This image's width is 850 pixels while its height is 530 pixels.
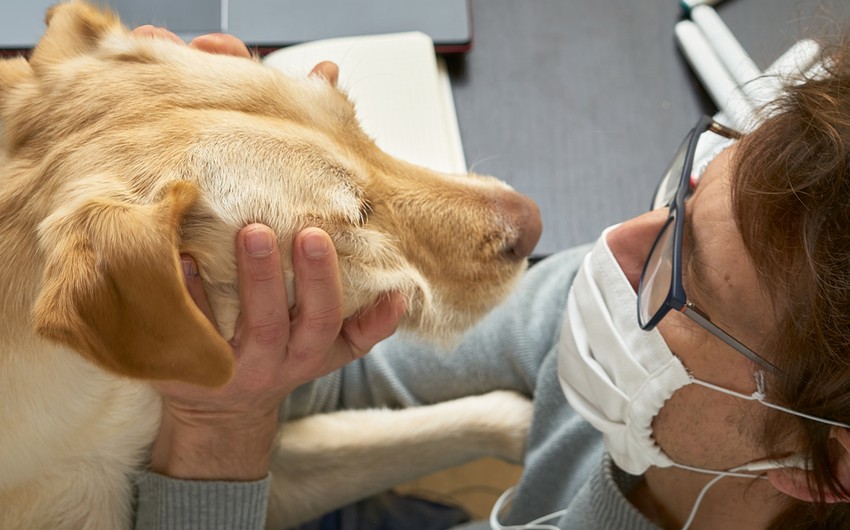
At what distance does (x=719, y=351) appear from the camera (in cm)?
95

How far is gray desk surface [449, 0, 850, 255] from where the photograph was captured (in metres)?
1.46

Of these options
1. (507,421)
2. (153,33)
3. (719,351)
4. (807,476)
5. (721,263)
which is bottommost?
(507,421)

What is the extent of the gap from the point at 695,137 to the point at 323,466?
796mm

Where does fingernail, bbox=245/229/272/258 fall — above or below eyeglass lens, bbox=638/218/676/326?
above

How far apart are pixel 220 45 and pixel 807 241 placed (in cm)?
78

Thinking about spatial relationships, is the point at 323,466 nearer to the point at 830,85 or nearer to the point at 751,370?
the point at 751,370

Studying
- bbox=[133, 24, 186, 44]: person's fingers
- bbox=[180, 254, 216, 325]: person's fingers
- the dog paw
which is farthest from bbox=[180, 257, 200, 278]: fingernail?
the dog paw

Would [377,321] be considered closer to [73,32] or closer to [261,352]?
[261,352]

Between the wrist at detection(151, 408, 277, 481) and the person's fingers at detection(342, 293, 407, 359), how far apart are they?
22cm

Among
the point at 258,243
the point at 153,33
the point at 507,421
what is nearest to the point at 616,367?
the point at 507,421

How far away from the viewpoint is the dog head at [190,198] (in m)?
0.78

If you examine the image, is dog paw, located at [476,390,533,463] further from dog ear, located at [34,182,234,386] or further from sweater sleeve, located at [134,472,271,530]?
dog ear, located at [34,182,234,386]

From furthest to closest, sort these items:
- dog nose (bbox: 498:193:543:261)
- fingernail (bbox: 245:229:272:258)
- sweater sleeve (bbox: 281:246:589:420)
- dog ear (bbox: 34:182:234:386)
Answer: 1. sweater sleeve (bbox: 281:246:589:420)
2. dog nose (bbox: 498:193:543:261)
3. fingernail (bbox: 245:229:272:258)
4. dog ear (bbox: 34:182:234:386)

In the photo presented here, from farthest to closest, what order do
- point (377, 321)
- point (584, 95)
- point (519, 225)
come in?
point (584, 95)
point (519, 225)
point (377, 321)
